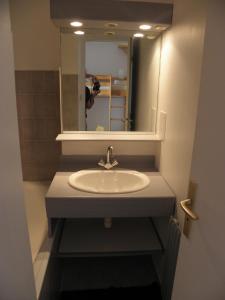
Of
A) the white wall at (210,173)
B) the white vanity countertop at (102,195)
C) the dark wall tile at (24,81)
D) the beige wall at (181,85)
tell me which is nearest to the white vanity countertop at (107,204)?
the white vanity countertop at (102,195)

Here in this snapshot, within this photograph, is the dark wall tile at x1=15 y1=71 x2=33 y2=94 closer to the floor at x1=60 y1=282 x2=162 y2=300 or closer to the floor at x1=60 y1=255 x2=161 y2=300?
the floor at x1=60 y1=255 x2=161 y2=300

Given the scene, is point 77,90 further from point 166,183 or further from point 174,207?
point 174,207

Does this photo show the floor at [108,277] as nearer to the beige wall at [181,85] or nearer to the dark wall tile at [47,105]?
the beige wall at [181,85]

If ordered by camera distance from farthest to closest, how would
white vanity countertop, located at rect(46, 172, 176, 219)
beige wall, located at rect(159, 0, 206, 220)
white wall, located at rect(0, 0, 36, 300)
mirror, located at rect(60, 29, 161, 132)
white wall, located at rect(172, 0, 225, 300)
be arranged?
mirror, located at rect(60, 29, 161, 132) < white vanity countertop, located at rect(46, 172, 176, 219) < beige wall, located at rect(159, 0, 206, 220) < white wall, located at rect(172, 0, 225, 300) < white wall, located at rect(0, 0, 36, 300)

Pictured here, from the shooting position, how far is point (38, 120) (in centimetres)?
211

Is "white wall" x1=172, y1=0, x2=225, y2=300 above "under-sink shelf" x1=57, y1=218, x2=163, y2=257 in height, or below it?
above

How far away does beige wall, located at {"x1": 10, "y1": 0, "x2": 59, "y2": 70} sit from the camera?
184cm

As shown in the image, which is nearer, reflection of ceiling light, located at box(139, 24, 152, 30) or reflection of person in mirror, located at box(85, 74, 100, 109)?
reflection of ceiling light, located at box(139, 24, 152, 30)

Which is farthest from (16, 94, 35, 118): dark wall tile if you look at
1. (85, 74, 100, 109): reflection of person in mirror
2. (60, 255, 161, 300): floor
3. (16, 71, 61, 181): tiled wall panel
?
(60, 255, 161, 300): floor

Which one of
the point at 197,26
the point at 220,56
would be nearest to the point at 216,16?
the point at 220,56

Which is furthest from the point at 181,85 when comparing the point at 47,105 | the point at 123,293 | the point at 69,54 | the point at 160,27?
the point at 123,293

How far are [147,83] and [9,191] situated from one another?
4.82ft

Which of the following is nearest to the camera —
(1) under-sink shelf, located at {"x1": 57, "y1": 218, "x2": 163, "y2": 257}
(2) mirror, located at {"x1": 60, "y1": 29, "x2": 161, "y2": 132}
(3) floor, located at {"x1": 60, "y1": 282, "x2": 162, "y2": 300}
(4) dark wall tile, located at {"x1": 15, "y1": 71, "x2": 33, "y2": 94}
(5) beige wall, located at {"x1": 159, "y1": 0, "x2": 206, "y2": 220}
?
(5) beige wall, located at {"x1": 159, "y1": 0, "x2": 206, "y2": 220}

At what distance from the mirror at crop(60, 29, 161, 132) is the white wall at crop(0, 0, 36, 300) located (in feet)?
3.83
